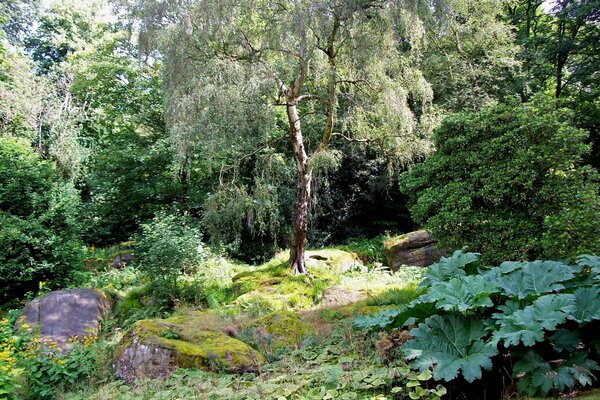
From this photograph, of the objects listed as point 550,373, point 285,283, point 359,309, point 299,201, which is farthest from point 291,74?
point 550,373

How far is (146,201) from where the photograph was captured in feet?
40.2

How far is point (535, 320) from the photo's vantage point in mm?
2305

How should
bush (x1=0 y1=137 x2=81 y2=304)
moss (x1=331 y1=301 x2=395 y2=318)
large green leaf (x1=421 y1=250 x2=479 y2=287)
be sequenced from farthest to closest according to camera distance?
bush (x1=0 y1=137 x2=81 y2=304) < moss (x1=331 y1=301 x2=395 y2=318) < large green leaf (x1=421 y1=250 x2=479 y2=287)

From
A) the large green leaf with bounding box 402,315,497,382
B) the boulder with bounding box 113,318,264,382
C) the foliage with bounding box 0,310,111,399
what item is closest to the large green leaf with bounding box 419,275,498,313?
the large green leaf with bounding box 402,315,497,382

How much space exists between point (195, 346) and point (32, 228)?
5410 mm

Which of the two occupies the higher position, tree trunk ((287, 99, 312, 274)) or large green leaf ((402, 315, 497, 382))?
tree trunk ((287, 99, 312, 274))

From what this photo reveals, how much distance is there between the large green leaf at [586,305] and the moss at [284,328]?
8.79 feet

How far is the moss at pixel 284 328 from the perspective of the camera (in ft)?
14.6

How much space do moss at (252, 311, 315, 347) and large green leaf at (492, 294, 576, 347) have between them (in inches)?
95.7

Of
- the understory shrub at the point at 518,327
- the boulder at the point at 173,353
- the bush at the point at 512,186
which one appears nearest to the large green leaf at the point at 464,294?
the understory shrub at the point at 518,327

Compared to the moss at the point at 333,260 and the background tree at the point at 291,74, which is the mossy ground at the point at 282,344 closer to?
the moss at the point at 333,260

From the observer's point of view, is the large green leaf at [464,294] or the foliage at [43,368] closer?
the large green leaf at [464,294]

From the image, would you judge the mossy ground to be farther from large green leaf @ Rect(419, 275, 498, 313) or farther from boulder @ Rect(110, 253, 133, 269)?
boulder @ Rect(110, 253, 133, 269)

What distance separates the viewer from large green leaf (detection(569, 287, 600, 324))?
2289mm
